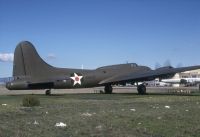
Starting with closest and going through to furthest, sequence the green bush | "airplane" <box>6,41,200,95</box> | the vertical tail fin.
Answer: the green bush < "airplane" <box>6,41,200,95</box> < the vertical tail fin

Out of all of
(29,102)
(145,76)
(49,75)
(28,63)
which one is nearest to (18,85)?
(28,63)

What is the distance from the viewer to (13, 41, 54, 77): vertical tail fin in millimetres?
46719

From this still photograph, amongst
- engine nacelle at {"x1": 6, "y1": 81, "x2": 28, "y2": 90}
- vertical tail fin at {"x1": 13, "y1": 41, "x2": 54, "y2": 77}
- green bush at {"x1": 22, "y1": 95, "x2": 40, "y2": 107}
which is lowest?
green bush at {"x1": 22, "y1": 95, "x2": 40, "y2": 107}

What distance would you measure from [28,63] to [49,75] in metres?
2.93

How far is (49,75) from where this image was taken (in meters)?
47.6

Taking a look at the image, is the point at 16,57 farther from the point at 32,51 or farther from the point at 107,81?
the point at 107,81

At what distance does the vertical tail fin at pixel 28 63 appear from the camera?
4672cm

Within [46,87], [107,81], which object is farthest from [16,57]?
[107,81]

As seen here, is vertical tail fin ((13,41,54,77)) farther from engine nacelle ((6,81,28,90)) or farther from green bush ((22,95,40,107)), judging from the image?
green bush ((22,95,40,107))

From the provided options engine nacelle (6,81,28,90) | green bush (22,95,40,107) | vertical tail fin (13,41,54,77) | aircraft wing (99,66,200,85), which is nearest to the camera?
green bush (22,95,40,107)

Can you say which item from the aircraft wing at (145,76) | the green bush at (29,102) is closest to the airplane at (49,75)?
the aircraft wing at (145,76)

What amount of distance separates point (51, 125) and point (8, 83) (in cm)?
3080

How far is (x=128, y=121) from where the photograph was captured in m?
17.1

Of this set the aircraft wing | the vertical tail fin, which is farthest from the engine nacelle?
the aircraft wing
